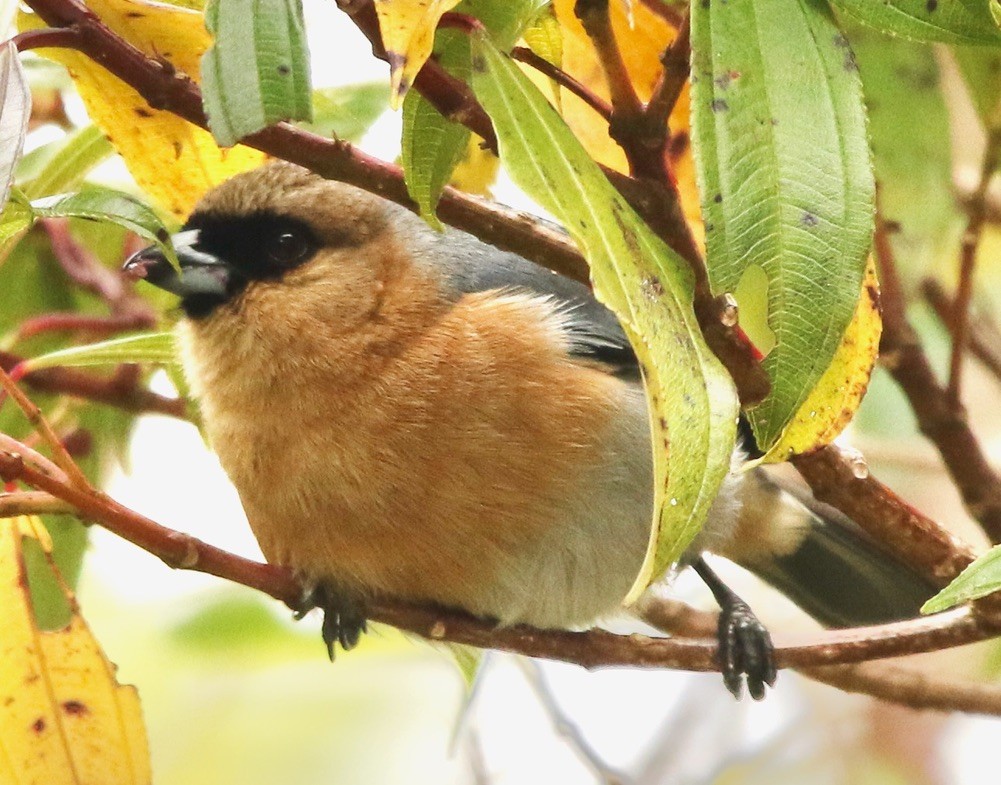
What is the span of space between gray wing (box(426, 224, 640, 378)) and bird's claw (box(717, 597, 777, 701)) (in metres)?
0.67

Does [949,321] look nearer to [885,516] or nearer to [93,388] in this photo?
[885,516]

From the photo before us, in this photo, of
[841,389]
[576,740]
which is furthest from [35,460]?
[576,740]

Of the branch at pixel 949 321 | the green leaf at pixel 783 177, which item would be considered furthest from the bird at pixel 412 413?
the green leaf at pixel 783 177

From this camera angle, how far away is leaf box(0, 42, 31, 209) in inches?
70.4

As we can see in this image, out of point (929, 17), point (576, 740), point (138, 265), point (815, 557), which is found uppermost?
point (929, 17)

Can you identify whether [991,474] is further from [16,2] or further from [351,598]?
[16,2]

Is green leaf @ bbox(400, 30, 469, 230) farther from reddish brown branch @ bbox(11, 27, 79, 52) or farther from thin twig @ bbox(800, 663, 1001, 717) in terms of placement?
thin twig @ bbox(800, 663, 1001, 717)

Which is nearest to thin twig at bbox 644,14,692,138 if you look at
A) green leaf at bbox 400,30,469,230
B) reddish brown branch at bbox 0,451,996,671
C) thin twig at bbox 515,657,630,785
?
green leaf at bbox 400,30,469,230

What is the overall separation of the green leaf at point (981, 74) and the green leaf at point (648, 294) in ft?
4.83

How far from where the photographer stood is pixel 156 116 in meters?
2.64

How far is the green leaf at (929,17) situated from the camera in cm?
185

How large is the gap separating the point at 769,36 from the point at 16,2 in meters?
1.00

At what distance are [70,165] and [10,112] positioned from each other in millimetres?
1146

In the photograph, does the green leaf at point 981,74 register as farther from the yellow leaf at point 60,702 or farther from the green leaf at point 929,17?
the yellow leaf at point 60,702
